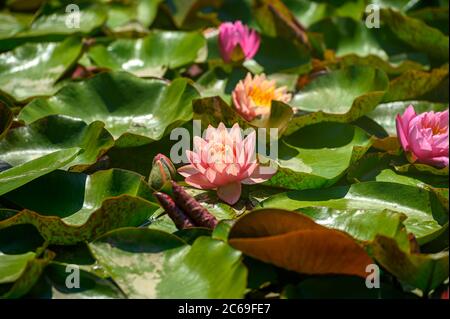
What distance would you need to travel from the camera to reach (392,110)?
229cm

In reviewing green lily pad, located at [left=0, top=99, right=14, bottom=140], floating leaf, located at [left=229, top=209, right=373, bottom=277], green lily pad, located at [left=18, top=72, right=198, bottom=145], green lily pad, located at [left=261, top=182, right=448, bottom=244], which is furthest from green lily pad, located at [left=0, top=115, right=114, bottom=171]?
A: floating leaf, located at [left=229, top=209, right=373, bottom=277]

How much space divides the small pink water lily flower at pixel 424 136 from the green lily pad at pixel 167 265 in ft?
2.22

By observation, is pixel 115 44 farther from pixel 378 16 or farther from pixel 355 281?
pixel 355 281

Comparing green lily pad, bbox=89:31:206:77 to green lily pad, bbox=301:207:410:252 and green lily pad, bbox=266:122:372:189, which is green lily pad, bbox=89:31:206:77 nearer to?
green lily pad, bbox=266:122:372:189

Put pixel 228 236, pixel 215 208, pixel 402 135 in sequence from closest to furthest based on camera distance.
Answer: pixel 228 236
pixel 215 208
pixel 402 135

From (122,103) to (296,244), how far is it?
99 cm

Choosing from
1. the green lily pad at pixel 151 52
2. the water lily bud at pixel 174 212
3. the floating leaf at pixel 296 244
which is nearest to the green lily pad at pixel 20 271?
the water lily bud at pixel 174 212

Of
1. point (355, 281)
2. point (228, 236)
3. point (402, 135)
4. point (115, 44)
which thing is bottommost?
point (355, 281)

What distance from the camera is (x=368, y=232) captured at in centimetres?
158

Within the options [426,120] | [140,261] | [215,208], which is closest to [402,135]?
[426,120]

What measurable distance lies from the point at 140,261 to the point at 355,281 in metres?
0.44

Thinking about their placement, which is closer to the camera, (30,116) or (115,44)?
(30,116)

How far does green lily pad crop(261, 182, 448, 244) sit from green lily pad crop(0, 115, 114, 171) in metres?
0.48

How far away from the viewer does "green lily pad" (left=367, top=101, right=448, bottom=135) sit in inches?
89.0
